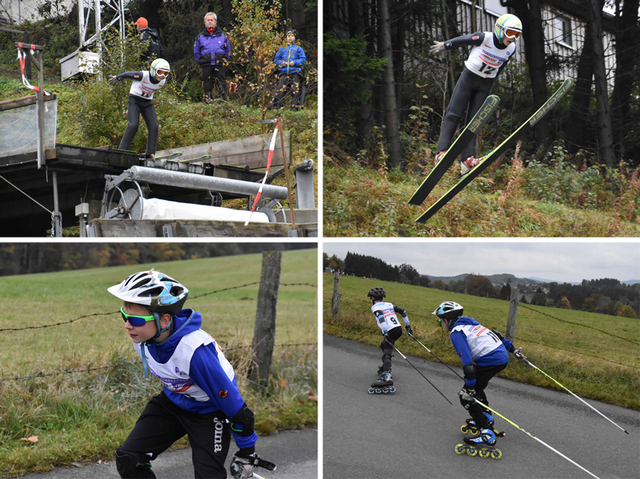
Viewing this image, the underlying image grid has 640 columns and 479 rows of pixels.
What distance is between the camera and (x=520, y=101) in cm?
567

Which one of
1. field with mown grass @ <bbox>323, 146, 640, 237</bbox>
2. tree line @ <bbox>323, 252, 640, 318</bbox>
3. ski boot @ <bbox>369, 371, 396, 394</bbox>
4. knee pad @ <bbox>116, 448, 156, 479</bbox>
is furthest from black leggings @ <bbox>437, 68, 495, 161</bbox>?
knee pad @ <bbox>116, 448, 156, 479</bbox>

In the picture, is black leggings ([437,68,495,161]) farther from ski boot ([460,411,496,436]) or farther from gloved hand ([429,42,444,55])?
ski boot ([460,411,496,436])

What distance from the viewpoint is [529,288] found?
5551 mm

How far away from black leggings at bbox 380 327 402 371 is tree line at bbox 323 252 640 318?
49 centimetres

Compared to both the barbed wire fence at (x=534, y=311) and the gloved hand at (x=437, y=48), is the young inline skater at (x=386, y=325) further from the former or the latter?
the gloved hand at (x=437, y=48)

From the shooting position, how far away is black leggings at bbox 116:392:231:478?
10.7 feet

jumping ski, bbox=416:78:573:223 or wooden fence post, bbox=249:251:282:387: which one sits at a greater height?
jumping ski, bbox=416:78:573:223

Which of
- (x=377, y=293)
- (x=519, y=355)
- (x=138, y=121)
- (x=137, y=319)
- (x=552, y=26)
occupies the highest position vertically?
Answer: (x=552, y=26)

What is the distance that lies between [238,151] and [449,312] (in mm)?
3306

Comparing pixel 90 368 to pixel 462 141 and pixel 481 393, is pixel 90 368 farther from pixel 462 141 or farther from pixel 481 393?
pixel 462 141

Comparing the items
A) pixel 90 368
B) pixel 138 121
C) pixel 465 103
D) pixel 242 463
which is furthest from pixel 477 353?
pixel 138 121

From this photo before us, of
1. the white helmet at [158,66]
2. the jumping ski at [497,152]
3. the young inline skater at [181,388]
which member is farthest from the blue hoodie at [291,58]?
the young inline skater at [181,388]

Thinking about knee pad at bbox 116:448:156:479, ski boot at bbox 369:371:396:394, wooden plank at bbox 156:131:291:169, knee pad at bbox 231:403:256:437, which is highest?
wooden plank at bbox 156:131:291:169

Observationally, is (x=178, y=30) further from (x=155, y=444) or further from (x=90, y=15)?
(x=155, y=444)
